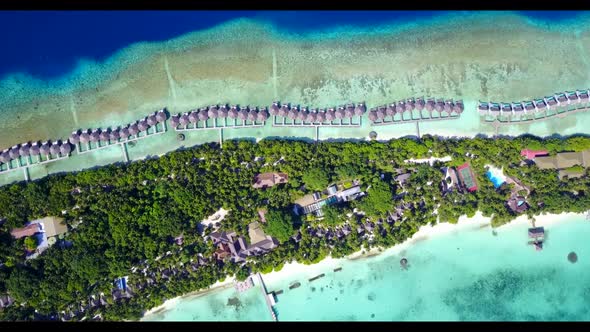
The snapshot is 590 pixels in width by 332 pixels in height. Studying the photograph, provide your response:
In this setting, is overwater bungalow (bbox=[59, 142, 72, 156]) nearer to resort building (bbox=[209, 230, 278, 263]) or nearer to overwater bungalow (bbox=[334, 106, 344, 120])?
resort building (bbox=[209, 230, 278, 263])

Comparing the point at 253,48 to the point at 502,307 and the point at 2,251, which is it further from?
the point at 502,307

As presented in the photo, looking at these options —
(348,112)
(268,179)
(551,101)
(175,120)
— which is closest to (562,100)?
(551,101)

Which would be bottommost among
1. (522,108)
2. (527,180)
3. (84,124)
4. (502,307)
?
(502,307)

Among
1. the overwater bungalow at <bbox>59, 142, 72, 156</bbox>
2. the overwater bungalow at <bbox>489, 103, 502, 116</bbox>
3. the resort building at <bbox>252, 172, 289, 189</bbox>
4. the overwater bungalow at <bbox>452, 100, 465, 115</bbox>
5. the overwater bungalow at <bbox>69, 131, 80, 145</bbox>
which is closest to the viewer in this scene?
the resort building at <bbox>252, 172, 289, 189</bbox>

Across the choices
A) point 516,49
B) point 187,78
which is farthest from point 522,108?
point 187,78

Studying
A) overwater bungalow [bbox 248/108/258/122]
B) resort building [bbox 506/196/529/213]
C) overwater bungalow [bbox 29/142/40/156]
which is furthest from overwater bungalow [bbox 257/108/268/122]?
resort building [bbox 506/196/529/213]
